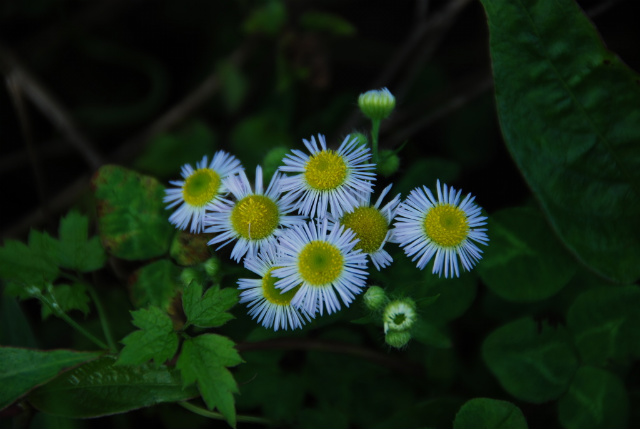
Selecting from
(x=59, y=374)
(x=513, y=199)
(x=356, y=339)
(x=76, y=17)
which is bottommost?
(x=59, y=374)

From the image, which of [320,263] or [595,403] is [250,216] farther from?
[595,403]

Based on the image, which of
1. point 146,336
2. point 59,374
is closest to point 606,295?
point 146,336

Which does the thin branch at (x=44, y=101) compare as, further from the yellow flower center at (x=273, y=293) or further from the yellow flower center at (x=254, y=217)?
the yellow flower center at (x=273, y=293)

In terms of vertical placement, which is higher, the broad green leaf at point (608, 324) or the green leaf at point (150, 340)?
the broad green leaf at point (608, 324)

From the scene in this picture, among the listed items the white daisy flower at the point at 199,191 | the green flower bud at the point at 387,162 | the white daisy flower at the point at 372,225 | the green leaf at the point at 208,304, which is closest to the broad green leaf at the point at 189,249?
the white daisy flower at the point at 199,191

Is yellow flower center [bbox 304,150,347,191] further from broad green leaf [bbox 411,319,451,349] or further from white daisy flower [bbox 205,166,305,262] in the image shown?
broad green leaf [bbox 411,319,451,349]

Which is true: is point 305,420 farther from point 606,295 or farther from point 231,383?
point 606,295
